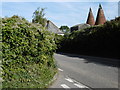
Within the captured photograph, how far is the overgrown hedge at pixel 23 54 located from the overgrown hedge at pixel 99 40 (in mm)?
12239

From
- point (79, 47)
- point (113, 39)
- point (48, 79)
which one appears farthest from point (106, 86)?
point (79, 47)

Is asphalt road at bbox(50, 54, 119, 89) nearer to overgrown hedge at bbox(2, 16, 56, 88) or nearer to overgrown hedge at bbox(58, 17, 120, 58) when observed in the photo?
overgrown hedge at bbox(2, 16, 56, 88)

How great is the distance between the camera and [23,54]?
6.07 meters

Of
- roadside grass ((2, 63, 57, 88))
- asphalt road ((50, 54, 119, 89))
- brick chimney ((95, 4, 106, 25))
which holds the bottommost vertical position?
asphalt road ((50, 54, 119, 89))

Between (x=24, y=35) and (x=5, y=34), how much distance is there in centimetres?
64

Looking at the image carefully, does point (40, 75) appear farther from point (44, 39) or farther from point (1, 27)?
point (1, 27)

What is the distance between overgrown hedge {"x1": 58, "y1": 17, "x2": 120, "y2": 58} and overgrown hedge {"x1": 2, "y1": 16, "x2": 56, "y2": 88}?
12239 millimetres

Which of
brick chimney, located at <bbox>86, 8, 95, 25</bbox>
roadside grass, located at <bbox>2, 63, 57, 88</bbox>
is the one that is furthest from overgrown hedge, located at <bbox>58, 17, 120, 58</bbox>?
brick chimney, located at <bbox>86, 8, 95, 25</bbox>

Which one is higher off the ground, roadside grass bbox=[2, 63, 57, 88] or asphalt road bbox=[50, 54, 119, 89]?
roadside grass bbox=[2, 63, 57, 88]

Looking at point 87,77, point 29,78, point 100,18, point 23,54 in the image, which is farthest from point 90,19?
point 29,78

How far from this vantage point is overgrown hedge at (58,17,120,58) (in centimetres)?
1750

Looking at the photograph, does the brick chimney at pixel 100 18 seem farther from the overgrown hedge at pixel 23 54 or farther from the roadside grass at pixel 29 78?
the roadside grass at pixel 29 78

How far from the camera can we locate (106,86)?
6.75 m

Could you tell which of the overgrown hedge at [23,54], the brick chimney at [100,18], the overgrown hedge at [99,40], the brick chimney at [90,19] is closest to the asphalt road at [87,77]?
the overgrown hedge at [23,54]
